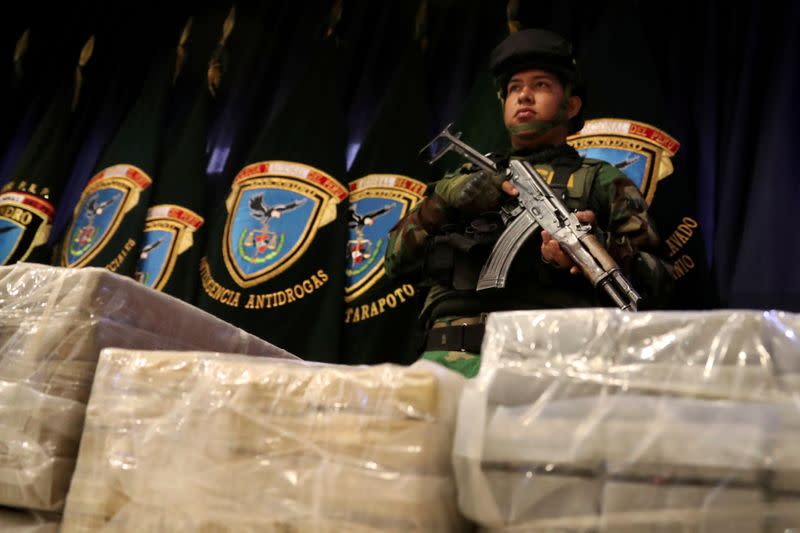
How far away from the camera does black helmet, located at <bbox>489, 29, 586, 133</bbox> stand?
178cm

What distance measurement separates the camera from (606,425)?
0.68m

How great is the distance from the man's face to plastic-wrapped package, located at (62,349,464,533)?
1.08 m

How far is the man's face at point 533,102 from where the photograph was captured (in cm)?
178

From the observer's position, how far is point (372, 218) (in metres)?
2.32

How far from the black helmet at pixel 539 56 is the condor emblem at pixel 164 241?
3.78 feet

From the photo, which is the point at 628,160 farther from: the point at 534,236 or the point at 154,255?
the point at 154,255

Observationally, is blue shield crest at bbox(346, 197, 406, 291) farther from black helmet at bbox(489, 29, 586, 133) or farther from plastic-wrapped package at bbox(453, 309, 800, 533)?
plastic-wrapped package at bbox(453, 309, 800, 533)

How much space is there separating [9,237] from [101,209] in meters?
0.33

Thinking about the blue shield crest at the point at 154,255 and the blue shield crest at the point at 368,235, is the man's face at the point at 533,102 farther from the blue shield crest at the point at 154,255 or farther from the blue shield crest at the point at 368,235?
the blue shield crest at the point at 154,255

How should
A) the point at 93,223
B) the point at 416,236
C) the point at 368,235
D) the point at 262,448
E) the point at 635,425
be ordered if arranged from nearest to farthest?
the point at 635,425, the point at 262,448, the point at 416,236, the point at 368,235, the point at 93,223

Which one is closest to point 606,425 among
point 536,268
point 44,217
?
point 536,268

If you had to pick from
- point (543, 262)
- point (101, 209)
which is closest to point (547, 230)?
point (543, 262)

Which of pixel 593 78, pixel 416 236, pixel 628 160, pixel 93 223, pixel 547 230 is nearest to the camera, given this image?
pixel 547 230

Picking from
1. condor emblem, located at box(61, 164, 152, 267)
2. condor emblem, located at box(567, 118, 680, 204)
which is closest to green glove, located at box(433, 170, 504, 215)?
condor emblem, located at box(567, 118, 680, 204)
